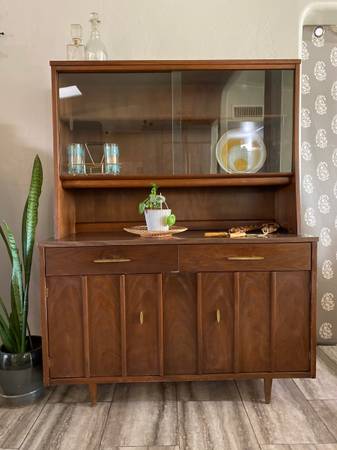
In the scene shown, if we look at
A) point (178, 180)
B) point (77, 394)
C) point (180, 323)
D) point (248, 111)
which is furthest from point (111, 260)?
point (248, 111)

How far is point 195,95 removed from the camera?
1.87m

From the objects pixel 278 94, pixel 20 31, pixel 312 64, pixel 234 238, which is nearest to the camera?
pixel 234 238

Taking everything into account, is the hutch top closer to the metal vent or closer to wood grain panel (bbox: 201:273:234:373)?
the metal vent

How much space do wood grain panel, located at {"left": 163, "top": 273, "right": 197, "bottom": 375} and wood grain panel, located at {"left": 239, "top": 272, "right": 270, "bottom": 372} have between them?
0.72 feet

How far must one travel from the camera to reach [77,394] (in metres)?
1.86

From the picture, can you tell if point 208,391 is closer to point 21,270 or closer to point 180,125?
point 21,270

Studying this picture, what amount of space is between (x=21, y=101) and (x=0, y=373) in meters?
1.48

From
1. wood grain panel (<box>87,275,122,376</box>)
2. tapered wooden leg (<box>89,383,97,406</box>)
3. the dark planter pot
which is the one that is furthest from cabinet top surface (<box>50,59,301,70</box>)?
tapered wooden leg (<box>89,383,97,406</box>)

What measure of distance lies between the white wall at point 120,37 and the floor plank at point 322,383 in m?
1.81

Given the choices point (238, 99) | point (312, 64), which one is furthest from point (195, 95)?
point (312, 64)

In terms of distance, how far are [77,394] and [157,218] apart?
0.99 metres

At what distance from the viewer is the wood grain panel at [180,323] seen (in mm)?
1661

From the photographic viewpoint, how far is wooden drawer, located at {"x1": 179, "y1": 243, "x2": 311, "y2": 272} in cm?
165

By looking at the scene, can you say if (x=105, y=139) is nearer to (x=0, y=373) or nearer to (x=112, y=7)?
(x=112, y=7)
